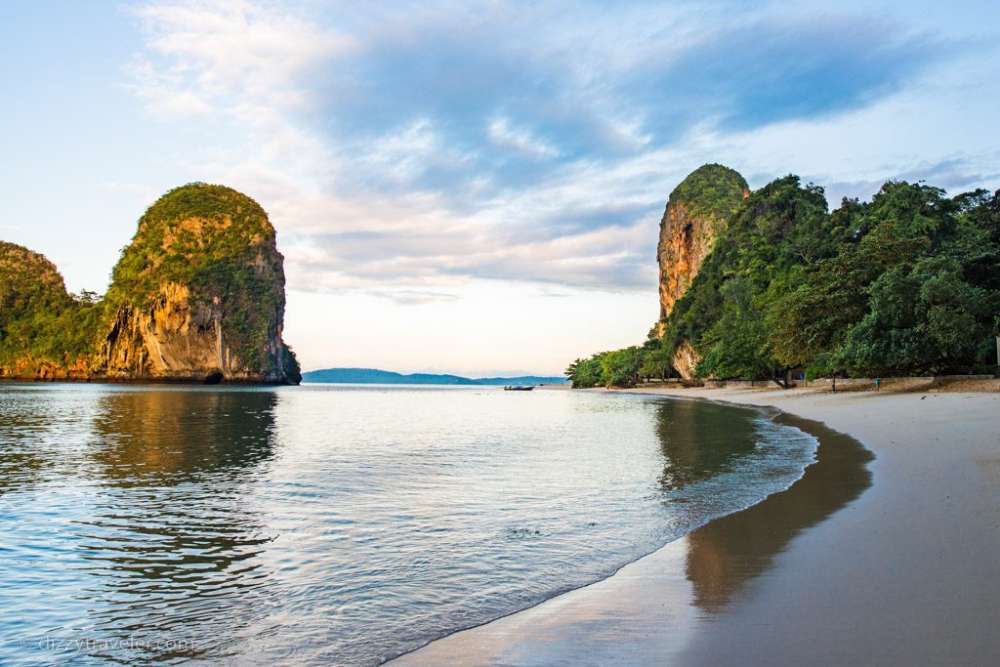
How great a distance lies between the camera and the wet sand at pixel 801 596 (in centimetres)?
415

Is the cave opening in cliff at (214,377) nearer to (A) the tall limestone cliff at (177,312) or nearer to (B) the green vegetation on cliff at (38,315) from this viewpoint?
(A) the tall limestone cliff at (177,312)

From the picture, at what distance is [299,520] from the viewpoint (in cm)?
988

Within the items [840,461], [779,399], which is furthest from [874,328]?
[840,461]

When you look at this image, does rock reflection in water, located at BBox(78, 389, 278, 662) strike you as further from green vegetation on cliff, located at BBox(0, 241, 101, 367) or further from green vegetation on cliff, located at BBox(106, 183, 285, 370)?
green vegetation on cliff, located at BBox(0, 241, 101, 367)

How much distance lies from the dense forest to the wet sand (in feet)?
101

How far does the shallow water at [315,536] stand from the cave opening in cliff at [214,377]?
154 metres

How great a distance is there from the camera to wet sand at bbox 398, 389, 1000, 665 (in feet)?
13.6

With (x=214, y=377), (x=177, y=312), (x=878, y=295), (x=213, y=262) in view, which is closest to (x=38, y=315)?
(x=177, y=312)

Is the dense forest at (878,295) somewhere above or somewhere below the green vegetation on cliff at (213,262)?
below

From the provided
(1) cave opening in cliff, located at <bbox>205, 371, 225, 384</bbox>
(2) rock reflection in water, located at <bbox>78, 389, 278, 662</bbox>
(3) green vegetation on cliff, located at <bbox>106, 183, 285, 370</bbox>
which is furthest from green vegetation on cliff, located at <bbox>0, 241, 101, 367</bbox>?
(2) rock reflection in water, located at <bbox>78, 389, 278, 662</bbox>

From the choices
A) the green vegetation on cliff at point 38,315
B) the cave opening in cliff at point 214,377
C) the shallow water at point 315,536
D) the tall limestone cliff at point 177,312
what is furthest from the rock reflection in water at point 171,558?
the green vegetation on cliff at point 38,315

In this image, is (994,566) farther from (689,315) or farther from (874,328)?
(689,315)

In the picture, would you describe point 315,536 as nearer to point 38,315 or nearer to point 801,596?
point 801,596

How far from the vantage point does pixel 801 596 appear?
17.3ft
